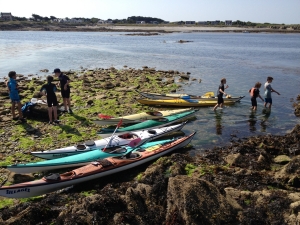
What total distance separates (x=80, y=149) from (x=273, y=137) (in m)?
7.98

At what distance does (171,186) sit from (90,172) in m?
2.74

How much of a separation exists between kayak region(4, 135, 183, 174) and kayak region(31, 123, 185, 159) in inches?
15.0

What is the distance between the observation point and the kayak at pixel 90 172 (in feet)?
22.7

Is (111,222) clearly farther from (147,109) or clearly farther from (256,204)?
(147,109)

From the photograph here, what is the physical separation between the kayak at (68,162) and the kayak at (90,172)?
434 millimetres

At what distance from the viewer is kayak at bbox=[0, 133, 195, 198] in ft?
22.7

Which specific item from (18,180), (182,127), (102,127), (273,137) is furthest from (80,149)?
(273,137)

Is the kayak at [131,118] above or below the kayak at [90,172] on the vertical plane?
above

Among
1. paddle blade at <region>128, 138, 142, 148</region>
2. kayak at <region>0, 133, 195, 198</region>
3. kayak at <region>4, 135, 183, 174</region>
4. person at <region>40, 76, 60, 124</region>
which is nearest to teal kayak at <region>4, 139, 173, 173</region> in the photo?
kayak at <region>4, 135, 183, 174</region>

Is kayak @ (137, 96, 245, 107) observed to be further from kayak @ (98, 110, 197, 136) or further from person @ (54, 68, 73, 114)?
person @ (54, 68, 73, 114)

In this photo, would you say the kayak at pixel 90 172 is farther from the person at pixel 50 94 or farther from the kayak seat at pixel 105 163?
the person at pixel 50 94

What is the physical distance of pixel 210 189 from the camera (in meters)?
6.12

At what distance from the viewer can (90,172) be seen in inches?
308

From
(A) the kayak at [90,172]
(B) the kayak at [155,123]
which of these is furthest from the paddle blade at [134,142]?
(B) the kayak at [155,123]
